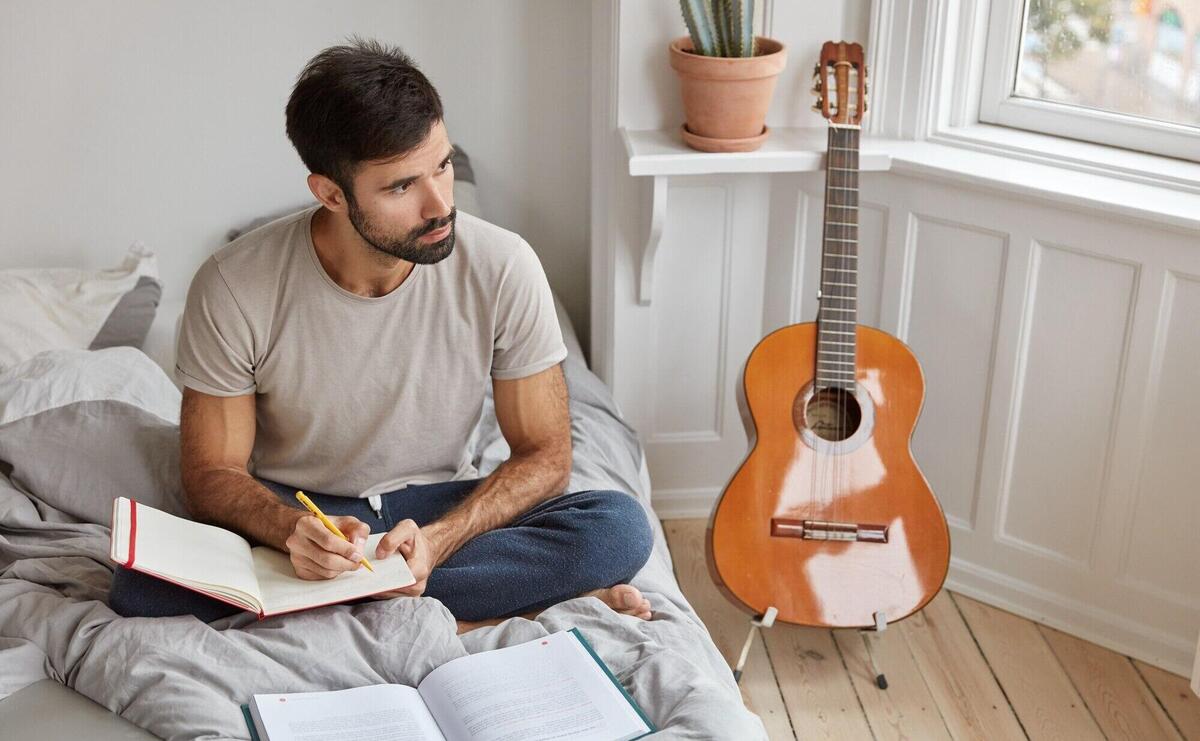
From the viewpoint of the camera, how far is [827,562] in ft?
7.06

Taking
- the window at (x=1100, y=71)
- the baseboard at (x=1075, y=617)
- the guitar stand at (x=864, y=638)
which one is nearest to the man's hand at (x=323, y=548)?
the guitar stand at (x=864, y=638)

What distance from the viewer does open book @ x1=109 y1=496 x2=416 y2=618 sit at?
1510mm

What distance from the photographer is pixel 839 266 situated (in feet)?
7.22

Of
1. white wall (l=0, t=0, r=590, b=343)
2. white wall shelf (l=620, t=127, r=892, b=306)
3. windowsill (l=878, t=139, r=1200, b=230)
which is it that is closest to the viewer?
windowsill (l=878, t=139, r=1200, b=230)

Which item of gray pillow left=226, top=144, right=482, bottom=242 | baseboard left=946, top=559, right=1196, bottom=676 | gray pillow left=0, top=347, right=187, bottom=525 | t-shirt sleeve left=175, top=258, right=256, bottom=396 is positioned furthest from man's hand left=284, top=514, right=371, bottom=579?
baseboard left=946, top=559, right=1196, bottom=676

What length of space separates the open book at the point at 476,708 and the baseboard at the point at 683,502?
47.5 inches

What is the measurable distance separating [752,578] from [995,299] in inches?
26.9

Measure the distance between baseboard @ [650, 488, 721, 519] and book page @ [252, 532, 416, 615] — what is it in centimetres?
118

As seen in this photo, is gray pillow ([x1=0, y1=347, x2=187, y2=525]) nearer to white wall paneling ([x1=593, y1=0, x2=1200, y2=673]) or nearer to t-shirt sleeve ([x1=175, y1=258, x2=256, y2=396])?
t-shirt sleeve ([x1=175, y1=258, x2=256, y2=396])

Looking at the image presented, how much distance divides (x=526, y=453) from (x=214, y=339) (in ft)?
1.60

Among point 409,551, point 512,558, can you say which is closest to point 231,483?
point 409,551

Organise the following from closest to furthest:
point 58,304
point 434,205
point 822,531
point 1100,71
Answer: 1. point 434,205
2. point 822,531
3. point 1100,71
4. point 58,304

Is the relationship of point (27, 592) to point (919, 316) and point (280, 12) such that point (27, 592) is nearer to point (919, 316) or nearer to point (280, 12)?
point (280, 12)

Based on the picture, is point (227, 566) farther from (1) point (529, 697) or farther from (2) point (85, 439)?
(2) point (85, 439)
